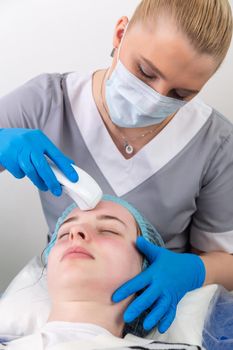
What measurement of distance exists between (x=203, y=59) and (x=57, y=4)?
2.41ft

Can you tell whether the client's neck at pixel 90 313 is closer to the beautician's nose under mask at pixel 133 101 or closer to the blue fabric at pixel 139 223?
the blue fabric at pixel 139 223

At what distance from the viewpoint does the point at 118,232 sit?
1230mm

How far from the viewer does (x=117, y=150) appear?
1.40 m

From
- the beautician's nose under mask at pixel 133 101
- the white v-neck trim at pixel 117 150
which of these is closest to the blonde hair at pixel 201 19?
the beautician's nose under mask at pixel 133 101

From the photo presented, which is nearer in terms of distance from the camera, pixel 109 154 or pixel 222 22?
pixel 222 22

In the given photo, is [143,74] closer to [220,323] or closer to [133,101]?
[133,101]

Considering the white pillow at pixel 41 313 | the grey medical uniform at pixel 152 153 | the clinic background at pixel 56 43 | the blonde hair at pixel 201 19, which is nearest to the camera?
the blonde hair at pixel 201 19

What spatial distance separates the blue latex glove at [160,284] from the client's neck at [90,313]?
1.1 inches

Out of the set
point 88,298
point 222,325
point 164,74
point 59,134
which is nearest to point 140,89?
point 164,74

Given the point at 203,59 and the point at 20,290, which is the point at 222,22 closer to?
the point at 203,59

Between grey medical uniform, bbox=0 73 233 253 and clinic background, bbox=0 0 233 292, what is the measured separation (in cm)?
33

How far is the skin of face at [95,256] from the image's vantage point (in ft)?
3.69

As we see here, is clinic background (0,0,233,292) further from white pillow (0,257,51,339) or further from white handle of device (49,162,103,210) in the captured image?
white handle of device (49,162,103,210)

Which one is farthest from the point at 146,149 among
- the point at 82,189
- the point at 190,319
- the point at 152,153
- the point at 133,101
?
the point at 190,319
